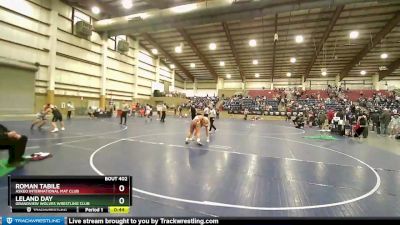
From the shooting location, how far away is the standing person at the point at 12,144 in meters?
5.88

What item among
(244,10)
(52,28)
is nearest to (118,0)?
(52,28)

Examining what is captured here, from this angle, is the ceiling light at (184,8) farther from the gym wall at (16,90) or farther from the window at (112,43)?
the gym wall at (16,90)

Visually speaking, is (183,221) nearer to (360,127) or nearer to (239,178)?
(239,178)

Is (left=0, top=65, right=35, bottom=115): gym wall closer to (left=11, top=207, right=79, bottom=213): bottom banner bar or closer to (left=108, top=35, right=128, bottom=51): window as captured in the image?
(left=108, top=35, right=128, bottom=51): window

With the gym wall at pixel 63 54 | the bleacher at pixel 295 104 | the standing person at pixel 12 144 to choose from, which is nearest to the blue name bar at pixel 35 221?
the standing person at pixel 12 144

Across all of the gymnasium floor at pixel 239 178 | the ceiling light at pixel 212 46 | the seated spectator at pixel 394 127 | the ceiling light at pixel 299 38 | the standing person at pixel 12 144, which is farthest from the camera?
the ceiling light at pixel 212 46

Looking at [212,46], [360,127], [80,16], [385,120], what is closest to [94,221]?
[360,127]

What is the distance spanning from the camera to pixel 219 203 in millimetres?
4043

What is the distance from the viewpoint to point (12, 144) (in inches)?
236

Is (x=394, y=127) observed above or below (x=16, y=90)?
below
